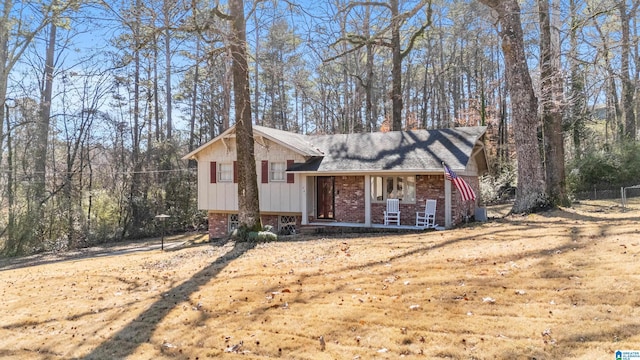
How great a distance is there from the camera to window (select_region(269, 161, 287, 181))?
16.9m

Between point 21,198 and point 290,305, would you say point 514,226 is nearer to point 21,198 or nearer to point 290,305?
point 290,305

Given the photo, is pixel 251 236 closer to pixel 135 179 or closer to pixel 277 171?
pixel 277 171

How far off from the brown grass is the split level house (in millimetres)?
4775

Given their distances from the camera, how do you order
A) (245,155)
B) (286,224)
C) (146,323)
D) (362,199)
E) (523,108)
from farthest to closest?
(286,224) → (362,199) → (523,108) → (245,155) → (146,323)

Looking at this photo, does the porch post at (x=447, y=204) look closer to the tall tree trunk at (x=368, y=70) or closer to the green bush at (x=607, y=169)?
the tall tree trunk at (x=368, y=70)

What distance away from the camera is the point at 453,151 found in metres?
14.4

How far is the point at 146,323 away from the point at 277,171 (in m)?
11.4

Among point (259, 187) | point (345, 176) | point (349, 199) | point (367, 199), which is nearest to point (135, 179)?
point (259, 187)

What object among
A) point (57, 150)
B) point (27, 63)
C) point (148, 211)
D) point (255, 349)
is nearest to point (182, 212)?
point (148, 211)

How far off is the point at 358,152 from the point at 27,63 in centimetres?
1672

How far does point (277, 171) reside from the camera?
1698cm

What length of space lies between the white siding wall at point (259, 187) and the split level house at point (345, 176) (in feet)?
0.13

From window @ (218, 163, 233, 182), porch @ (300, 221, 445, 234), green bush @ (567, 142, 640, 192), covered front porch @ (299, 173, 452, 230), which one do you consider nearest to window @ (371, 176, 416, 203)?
covered front porch @ (299, 173, 452, 230)

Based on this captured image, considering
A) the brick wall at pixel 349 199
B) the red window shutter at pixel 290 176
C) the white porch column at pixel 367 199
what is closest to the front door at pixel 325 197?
the brick wall at pixel 349 199
